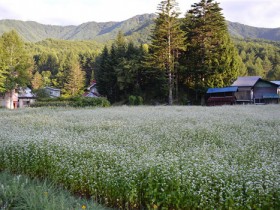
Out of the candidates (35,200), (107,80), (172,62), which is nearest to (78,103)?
(172,62)

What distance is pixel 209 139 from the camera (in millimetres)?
9906

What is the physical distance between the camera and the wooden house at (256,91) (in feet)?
138

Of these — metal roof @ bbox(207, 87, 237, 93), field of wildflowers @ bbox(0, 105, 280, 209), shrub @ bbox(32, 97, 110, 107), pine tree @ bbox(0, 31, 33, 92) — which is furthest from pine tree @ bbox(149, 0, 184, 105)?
field of wildflowers @ bbox(0, 105, 280, 209)

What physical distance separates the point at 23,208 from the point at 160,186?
8.17 ft

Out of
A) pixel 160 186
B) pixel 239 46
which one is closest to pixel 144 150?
pixel 160 186

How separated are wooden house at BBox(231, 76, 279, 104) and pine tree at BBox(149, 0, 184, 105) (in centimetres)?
1081

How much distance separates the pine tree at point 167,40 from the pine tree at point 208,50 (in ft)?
9.69

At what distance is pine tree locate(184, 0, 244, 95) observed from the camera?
40062 millimetres

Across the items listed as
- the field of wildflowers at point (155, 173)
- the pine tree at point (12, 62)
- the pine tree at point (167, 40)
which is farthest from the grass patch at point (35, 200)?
the pine tree at point (12, 62)

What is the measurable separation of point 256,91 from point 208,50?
10600 mm

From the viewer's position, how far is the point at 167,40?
133ft

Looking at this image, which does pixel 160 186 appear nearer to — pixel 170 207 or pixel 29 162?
pixel 170 207

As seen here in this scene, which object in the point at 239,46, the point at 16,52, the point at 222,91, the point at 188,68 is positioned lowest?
the point at 222,91

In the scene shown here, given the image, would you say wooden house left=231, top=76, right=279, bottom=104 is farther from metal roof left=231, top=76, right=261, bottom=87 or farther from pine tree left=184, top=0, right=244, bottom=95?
pine tree left=184, top=0, right=244, bottom=95
